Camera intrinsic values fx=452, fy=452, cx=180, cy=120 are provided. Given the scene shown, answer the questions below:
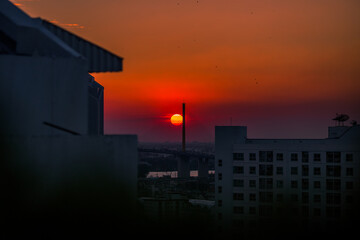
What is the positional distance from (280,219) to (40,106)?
3086mm

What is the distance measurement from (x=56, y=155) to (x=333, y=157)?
2794 centimetres

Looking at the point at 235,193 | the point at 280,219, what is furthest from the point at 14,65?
the point at 235,193

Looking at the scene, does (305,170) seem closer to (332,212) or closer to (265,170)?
(265,170)

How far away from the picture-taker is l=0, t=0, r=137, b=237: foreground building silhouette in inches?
104

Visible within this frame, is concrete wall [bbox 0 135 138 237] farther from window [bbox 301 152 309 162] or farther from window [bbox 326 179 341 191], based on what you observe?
window [bbox 301 152 309 162]

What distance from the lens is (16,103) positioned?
109 inches

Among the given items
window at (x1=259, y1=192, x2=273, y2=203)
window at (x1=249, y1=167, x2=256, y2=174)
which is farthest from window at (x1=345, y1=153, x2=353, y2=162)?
window at (x1=249, y1=167, x2=256, y2=174)

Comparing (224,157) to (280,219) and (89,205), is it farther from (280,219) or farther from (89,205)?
(89,205)

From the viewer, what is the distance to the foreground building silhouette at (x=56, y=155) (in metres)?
2.64

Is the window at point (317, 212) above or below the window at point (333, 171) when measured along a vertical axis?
below

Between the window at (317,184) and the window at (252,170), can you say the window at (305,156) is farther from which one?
the window at (252,170)

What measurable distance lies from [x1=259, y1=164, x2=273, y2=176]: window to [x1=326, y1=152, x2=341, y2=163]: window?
11.8ft

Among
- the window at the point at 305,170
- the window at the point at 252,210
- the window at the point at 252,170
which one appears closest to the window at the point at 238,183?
the window at the point at 252,170

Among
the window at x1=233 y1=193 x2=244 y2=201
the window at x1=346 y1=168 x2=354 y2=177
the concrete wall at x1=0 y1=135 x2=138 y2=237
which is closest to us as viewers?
the concrete wall at x1=0 y1=135 x2=138 y2=237
